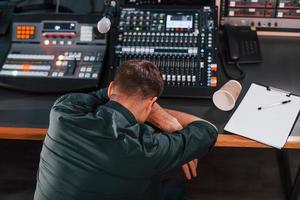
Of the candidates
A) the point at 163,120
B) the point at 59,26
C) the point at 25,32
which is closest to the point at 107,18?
the point at 59,26

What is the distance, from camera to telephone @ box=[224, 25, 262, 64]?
161 cm

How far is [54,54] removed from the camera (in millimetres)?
1598

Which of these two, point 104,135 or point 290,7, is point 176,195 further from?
point 290,7

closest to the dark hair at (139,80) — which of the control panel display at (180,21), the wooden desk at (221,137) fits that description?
the wooden desk at (221,137)

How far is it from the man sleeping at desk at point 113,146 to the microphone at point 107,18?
378mm

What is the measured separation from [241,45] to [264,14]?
0.16 m

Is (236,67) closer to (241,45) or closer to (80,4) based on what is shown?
(241,45)

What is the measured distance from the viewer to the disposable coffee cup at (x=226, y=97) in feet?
4.75

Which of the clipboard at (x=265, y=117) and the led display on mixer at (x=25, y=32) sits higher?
the led display on mixer at (x=25, y=32)

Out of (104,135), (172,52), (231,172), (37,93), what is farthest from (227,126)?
(231,172)

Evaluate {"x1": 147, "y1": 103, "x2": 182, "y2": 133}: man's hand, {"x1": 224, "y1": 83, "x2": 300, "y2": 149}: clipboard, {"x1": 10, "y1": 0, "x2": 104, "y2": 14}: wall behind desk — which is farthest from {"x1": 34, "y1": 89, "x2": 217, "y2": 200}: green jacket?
{"x1": 10, "y1": 0, "x2": 104, "y2": 14}: wall behind desk

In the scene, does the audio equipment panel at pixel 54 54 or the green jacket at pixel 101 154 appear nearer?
the green jacket at pixel 101 154

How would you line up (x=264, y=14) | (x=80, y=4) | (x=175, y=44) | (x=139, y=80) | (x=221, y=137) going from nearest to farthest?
(x=139, y=80), (x=221, y=137), (x=175, y=44), (x=264, y=14), (x=80, y=4)

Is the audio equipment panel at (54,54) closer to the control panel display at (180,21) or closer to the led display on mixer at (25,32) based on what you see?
the led display on mixer at (25,32)
